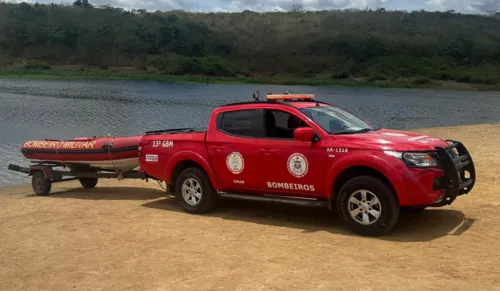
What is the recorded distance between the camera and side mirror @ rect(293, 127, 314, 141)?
7.61 metres

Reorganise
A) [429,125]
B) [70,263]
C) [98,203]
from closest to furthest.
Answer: [70,263] < [98,203] < [429,125]

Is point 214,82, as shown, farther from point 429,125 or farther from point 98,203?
point 98,203

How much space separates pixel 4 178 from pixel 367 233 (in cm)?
1024

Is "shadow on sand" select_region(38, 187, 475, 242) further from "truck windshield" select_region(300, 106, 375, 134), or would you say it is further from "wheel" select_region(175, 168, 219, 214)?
"truck windshield" select_region(300, 106, 375, 134)

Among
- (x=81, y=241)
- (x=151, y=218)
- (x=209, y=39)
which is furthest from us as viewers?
(x=209, y=39)

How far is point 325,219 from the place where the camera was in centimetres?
848

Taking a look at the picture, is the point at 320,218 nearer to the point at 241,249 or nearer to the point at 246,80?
the point at 241,249

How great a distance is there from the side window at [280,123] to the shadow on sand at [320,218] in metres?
1.25

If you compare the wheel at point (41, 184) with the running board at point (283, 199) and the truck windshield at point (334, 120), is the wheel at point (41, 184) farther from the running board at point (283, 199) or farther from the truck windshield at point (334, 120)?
the truck windshield at point (334, 120)

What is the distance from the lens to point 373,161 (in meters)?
7.18

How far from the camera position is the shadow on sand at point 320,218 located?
7.52 metres

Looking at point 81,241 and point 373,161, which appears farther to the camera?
point 81,241

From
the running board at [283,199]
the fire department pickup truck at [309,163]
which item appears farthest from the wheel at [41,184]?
the running board at [283,199]

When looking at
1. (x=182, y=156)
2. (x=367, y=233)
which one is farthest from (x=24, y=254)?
(x=367, y=233)
